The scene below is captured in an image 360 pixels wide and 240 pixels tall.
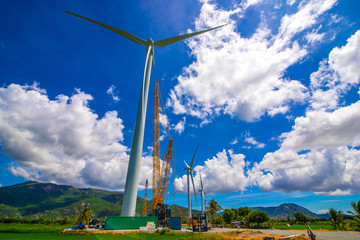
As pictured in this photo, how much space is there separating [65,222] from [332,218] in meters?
111

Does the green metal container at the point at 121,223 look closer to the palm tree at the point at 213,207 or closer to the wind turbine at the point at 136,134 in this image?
the wind turbine at the point at 136,134

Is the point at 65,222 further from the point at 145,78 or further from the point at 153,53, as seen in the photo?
the point at 153,53

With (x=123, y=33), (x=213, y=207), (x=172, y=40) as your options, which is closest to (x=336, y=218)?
(x=213, y=207)

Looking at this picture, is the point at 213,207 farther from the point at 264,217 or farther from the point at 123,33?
the point at 123,33

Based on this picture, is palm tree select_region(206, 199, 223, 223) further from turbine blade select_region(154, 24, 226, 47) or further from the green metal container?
turbine blade select_region(154, 24, 226, 47)

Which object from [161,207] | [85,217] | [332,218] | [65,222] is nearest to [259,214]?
[332,218]

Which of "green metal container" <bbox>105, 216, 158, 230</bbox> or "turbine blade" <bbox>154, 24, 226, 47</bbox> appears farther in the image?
"turbine blade" <bbox>154, 24, 226, 47</bbox>

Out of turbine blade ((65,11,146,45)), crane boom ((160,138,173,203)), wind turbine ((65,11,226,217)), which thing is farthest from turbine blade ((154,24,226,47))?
crane boom ((160,138,173,203))

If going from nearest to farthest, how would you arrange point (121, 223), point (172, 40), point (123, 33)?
point (121, 223) < point (123, 33) < point (172, 40)

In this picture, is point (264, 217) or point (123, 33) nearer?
point (123, 33)

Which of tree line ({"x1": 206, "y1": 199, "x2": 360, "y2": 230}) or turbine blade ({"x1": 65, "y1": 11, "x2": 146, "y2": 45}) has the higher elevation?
turbine blade ({"x1": 65, "y1": 11, "x2": 146, "y2": 45})

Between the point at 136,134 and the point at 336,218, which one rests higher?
the point at 136,134

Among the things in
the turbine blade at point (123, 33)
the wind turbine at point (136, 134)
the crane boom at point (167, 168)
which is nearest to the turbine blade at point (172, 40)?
the wind turbine at point (136, 134)

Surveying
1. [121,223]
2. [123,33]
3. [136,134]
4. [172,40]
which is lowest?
[121,223]
